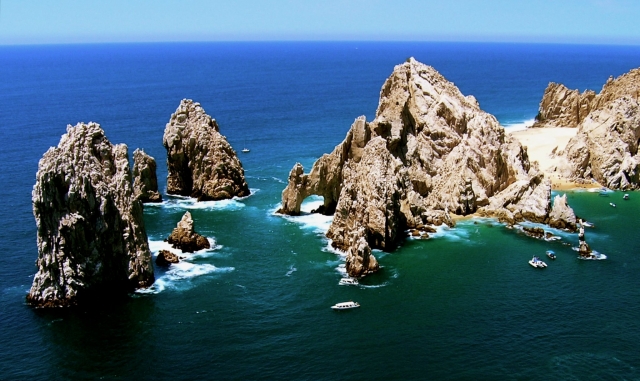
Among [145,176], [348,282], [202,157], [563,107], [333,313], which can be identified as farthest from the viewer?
[563,107]

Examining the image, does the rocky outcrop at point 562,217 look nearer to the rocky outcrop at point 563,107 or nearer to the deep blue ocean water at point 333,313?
the deep blue ocean water at point 333,313

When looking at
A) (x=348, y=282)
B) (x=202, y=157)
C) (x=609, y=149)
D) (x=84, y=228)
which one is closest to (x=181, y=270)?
(x=84, y=228)

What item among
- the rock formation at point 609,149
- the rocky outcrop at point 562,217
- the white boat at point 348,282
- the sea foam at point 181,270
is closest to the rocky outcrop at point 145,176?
the sea foam at point 181,270

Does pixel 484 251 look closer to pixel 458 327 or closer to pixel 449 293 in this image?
pixel 449 293

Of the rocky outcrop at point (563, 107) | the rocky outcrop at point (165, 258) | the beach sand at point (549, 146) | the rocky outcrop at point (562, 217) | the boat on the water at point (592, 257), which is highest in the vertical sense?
the rocky outcrop at point (563, 107)

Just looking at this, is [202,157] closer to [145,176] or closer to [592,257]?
[145,176]

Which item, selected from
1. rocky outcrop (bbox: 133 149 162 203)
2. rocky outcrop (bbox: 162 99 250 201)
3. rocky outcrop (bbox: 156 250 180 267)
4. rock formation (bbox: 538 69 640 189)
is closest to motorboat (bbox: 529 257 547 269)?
rock formation (bbox: 538 69 640 189)

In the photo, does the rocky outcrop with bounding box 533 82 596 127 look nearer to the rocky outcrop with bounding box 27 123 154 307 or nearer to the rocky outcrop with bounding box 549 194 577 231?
the rocky outcrop with bounding box 549 194 577 231
